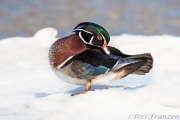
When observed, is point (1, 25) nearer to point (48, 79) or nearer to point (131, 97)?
point (48, 79)

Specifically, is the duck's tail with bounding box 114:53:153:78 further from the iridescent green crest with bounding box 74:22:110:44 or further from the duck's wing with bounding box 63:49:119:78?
the iridescent green crest with bounding box 74:22:110:44

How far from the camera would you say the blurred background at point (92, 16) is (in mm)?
11023

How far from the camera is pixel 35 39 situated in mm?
7434

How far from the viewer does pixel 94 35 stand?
425cm

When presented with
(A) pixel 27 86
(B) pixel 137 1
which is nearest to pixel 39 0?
(B) pixel 137 1

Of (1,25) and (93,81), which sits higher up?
(1,25)

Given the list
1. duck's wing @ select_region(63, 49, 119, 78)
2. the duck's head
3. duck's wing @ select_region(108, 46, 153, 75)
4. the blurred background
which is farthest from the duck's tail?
the blurred background

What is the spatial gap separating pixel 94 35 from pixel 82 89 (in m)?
0.75

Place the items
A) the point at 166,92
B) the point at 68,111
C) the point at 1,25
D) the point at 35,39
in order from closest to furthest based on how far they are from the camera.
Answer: the point at 68,111 < the point at 166,92 < the point at 35,39 < the point at 1,25

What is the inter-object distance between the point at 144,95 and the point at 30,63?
2158mm

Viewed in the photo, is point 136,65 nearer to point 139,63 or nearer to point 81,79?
point 139,63

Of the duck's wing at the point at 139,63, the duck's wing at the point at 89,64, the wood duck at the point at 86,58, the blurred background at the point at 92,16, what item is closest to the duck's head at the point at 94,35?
the wood duck at the point at 86,58

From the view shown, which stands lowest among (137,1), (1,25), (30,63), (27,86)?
(27,86)

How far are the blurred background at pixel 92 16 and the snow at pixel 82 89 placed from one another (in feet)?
12.4
